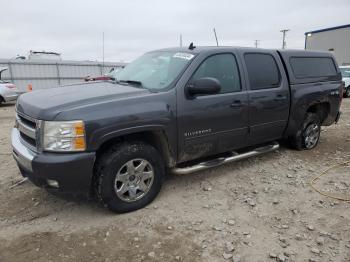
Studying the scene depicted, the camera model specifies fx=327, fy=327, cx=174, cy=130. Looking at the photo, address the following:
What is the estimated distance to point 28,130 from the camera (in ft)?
11.3

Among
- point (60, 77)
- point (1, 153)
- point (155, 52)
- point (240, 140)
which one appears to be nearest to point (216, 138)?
point (240, 140)

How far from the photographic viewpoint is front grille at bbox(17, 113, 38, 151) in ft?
10.9

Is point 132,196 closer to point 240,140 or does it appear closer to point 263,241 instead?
point 263,241

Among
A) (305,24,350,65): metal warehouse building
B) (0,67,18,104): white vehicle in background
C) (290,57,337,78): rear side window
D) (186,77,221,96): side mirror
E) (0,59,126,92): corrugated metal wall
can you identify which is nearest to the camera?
(186,77,221,96): side mirror

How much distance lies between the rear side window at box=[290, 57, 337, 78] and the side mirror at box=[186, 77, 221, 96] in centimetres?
215

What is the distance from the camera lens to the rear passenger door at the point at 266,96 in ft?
15.2

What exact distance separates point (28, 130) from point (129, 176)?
3.83 feet

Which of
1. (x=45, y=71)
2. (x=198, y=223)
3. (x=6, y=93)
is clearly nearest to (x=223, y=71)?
(x=198, y=223)

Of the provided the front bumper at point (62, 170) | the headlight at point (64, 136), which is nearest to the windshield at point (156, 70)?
the headlight at point (64, 136)

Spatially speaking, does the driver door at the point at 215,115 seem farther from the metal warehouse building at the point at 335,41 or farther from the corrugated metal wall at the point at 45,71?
the metal warehouse building at the point at 335,41

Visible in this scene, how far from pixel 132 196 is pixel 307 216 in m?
1.97

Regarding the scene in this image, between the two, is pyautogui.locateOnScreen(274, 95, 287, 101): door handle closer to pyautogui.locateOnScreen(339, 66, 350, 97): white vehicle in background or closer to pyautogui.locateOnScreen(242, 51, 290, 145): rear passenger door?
pyautogui.locateOnScreen(242, 51, 290, 145): rear passenger door

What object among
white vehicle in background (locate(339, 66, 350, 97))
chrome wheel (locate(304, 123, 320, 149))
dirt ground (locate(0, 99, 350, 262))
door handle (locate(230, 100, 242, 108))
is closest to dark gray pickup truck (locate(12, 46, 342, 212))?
door handle (locate(230, 100, 242, 108))

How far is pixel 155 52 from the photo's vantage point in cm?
486
